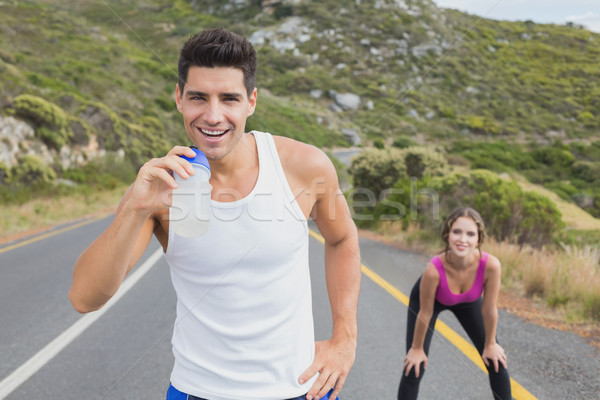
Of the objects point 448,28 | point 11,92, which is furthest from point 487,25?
point 11,92

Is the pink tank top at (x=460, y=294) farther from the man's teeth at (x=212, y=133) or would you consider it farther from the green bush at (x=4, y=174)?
the green bush at (x=4, y=174)

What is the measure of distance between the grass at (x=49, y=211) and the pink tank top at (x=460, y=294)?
11.5 m

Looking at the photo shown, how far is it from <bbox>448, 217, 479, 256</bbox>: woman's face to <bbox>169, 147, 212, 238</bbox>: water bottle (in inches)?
88.4

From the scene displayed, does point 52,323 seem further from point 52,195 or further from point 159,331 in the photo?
point 52,195

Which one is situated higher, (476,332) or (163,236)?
(163,236)

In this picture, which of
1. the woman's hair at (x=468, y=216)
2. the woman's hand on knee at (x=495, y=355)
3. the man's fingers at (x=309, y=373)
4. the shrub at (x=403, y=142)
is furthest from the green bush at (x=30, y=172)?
the shrub at (x=403, y=142)

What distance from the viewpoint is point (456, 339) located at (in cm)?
471

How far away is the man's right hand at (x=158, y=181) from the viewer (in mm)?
1293

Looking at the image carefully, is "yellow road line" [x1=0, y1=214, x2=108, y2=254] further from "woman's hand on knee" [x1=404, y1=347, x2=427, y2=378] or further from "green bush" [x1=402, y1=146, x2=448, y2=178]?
"green bush" [x1=402, y1=146, x2=448, y2=178]

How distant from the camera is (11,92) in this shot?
22.0 metres

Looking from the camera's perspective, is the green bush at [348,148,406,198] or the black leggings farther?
the green bush at [348,148,406,198]

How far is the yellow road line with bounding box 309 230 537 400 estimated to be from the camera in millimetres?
3516

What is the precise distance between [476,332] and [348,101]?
56.0 m

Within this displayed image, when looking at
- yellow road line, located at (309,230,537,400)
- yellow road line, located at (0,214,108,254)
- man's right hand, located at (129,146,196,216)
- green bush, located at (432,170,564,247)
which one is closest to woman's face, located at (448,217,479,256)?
yellow road line, located at (309,230,537,400)
